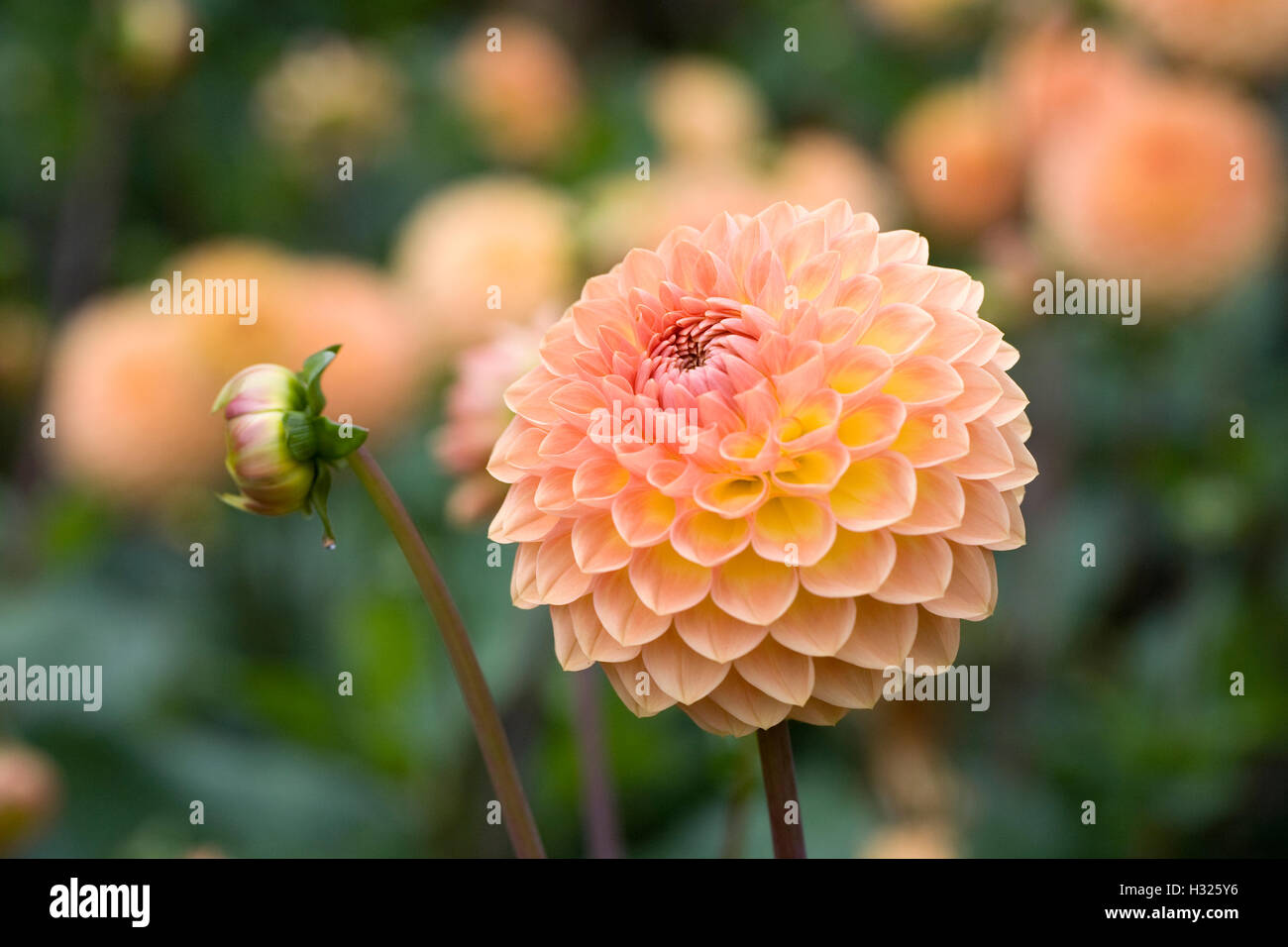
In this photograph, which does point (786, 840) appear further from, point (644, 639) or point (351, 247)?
point (351, 247)

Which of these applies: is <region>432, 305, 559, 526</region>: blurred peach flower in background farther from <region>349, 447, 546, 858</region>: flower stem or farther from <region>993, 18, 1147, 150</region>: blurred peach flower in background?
<region>993, 18, 1147, 150</region>: blurred peach flower in background

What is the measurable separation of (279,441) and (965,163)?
1119mm

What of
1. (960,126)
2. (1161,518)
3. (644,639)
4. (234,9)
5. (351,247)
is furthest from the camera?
(234,9)

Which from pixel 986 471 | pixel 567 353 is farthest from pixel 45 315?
pixel 986 471

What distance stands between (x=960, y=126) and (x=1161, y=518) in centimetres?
51

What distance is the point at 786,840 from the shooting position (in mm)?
355

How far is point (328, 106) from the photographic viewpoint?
1483 mm

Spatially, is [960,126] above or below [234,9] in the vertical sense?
below

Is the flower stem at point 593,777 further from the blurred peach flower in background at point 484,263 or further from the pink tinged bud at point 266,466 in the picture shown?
the blurred peach flower in background at point 484,263

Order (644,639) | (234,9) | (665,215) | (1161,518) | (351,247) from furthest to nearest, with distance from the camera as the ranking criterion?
(234,9) < (351,247) < (1161,518) < (665,215) < (644,639)

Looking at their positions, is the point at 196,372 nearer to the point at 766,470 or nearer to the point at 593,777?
the point at 593,777

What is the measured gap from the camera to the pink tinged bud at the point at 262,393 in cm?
41
